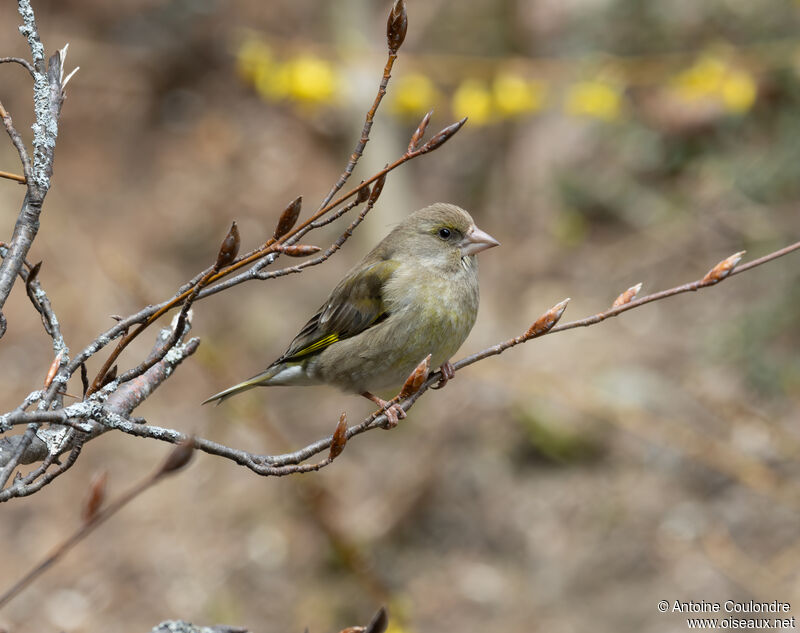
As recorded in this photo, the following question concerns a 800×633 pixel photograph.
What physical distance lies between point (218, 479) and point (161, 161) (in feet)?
16.9

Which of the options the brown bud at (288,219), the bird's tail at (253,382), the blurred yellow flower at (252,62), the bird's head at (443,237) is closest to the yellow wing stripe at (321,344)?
the bird's tail at (253,382)

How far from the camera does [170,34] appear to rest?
12695mm

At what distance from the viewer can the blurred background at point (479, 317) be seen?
704 centimetres

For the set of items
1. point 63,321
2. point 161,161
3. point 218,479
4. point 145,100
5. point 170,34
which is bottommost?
point 218,479

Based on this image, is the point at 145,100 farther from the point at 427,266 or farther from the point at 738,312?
the point at 427,266

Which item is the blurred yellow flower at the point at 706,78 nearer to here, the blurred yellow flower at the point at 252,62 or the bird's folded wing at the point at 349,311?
the blurred yellow flower at the point at 252,62

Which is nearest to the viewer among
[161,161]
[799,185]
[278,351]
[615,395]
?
[615,395]

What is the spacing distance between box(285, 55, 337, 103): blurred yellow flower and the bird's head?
2825mm

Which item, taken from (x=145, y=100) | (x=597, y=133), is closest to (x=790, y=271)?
(x=597, y=133)

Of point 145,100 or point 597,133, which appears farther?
point 145,100

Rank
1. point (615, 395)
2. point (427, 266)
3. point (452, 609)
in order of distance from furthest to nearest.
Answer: point (615, 395)
point (452, 609)
point (427, 266)

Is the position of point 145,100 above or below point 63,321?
above

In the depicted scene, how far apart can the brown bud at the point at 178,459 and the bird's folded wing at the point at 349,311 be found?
262cm

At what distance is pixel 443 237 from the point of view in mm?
4027
